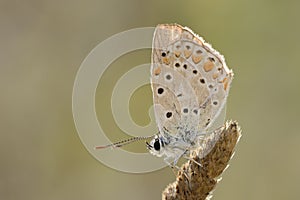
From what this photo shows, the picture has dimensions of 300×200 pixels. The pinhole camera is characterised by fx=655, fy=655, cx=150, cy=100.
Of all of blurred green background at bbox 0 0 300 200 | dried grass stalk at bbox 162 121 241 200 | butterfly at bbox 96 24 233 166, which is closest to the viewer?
dried grass stalk at bbox 162 121 241 200

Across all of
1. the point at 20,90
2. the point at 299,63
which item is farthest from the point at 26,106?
the point at 299,63

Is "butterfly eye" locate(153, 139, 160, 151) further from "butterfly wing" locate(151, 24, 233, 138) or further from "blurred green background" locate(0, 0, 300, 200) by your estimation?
"blurred green background" locate(0, 0, 300, 200)

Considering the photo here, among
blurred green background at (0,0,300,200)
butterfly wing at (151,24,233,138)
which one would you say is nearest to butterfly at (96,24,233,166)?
butterfly wing at (151,24,233,138)

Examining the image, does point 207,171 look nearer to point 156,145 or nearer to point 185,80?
point 156,145

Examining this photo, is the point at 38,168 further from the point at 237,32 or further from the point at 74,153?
the point at 237,32

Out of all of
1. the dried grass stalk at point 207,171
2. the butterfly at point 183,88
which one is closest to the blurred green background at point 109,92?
the butterfly at point 183,88

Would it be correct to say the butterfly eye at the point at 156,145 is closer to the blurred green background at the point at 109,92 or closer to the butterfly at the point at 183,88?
the butterfly at the point at 183,88
